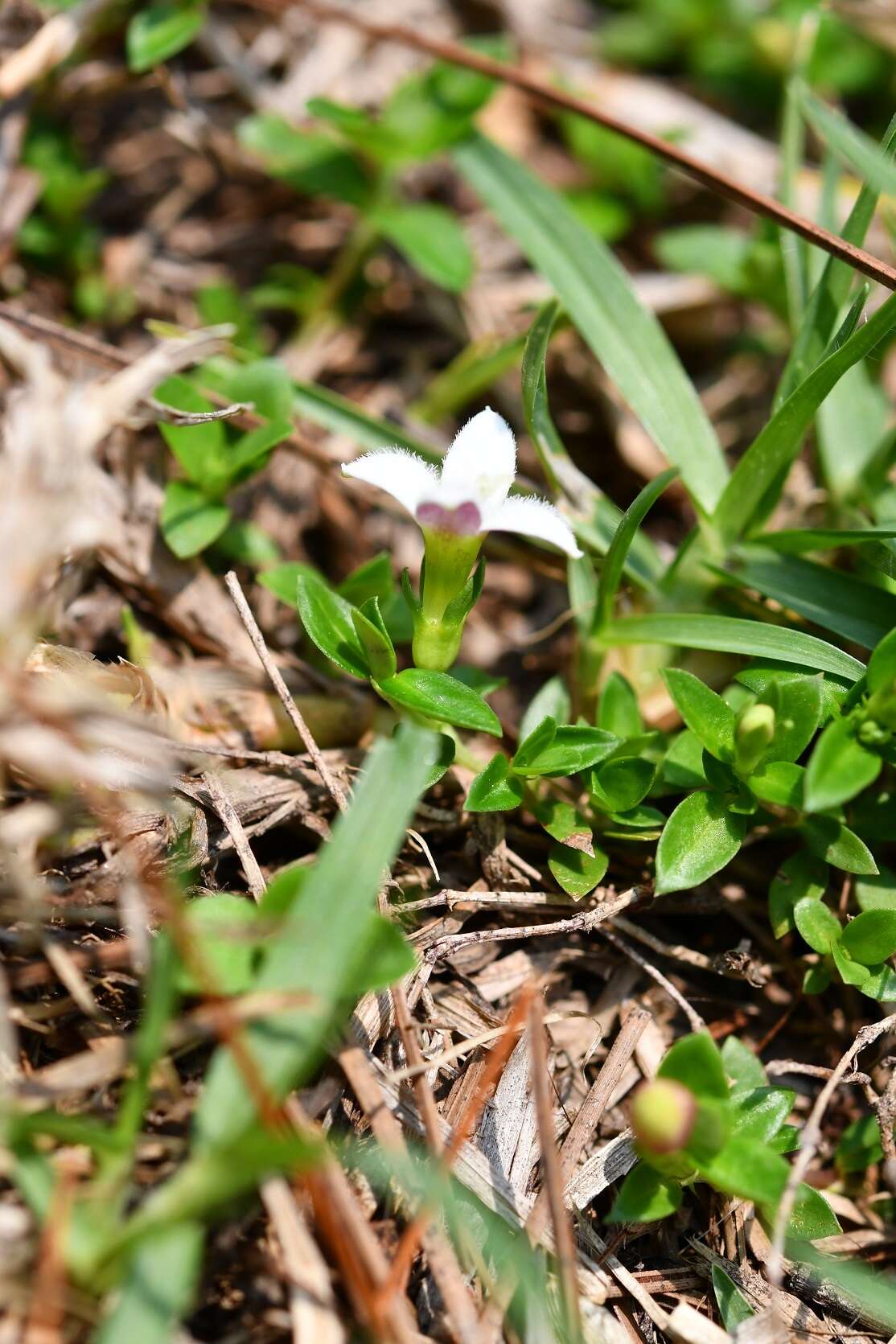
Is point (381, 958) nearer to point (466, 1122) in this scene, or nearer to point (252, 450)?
point (466, 1122)

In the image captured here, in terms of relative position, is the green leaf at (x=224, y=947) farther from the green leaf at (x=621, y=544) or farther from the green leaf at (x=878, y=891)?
the green leaf at (x=878, y=891)

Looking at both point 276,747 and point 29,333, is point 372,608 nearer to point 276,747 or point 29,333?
point 276,747

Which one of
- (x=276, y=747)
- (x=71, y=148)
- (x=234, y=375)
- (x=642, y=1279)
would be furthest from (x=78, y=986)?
(x=71, y=148)

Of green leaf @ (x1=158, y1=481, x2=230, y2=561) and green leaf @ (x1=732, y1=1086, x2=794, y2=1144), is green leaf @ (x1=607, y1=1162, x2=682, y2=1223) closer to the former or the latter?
green leaf @ (x1=732, y1=1086, x2=794, y2=1144)

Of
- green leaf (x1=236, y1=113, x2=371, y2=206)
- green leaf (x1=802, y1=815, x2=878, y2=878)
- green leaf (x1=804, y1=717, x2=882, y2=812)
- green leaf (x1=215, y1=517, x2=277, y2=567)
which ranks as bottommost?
green leaf (x1=802, y1=815, x2=878, y2=878)

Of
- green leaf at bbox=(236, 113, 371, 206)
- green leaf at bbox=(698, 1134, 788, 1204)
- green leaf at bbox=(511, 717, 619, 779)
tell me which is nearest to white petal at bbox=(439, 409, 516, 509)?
green leaf at bbox=(511, 717, 619, 779)
